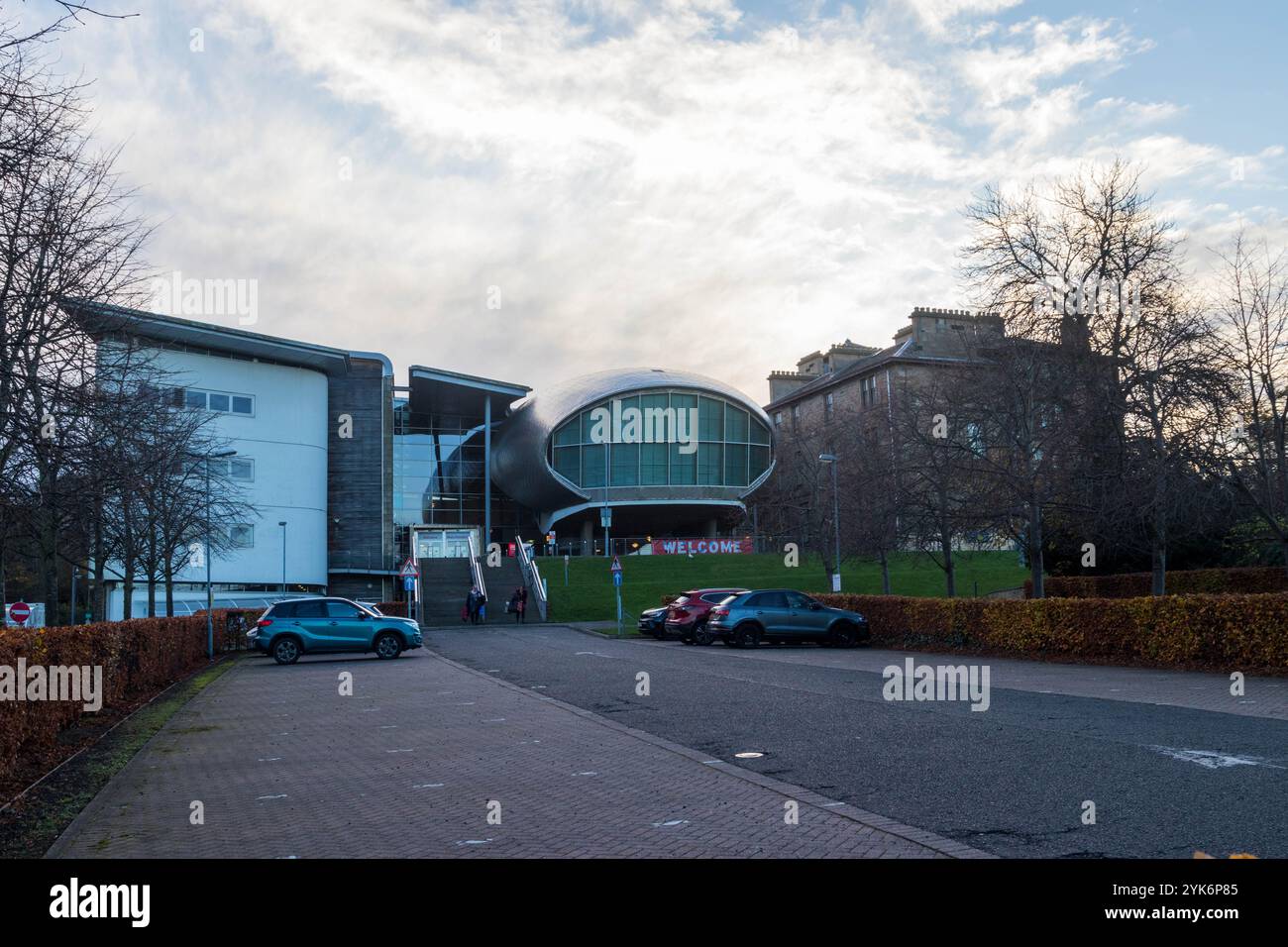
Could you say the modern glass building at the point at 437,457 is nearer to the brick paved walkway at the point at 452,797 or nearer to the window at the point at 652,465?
the window at the point at 652,465

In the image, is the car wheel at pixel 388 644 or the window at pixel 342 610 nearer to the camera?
the car wheel at pixel 388 644

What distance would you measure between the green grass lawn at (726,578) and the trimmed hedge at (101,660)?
25.2 m

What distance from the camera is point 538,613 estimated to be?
171 feet

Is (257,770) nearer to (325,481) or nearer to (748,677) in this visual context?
(748,677)

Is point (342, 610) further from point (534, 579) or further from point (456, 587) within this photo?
point (456, 587)

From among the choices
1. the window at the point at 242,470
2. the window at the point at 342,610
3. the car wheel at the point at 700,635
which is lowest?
the car wheel at the point at 700,635

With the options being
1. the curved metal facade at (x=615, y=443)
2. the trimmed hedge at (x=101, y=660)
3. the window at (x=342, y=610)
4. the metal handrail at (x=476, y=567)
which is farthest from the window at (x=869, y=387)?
the trimmed hedge at (x=101, y=660)

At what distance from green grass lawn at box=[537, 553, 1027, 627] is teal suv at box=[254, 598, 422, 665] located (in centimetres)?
1922

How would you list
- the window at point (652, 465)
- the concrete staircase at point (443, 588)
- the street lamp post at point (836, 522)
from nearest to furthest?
the street lamp post at point (836, 522) → the concrete staircase at point (443, 588) → the window at point (652, 465)

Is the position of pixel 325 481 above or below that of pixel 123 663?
above

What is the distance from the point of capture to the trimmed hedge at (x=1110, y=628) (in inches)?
717
